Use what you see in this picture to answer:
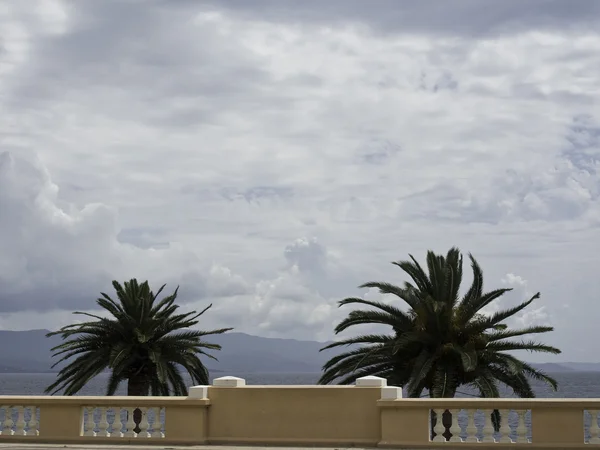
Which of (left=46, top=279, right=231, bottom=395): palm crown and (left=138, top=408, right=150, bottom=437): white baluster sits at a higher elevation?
(left=46, top=279, right=231, bottom=395): palm crown

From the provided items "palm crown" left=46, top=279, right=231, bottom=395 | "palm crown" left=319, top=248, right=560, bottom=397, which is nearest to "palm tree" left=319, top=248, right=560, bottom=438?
"palm crown" left=319, top=248, right=560, bottom=397

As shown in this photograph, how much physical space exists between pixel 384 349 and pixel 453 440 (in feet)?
28.8

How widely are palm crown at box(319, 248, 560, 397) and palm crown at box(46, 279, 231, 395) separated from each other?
528 cm

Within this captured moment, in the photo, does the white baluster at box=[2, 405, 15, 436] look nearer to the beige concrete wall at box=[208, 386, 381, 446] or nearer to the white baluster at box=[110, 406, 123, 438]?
the white baluster at box=[110, 406, 123, 438]

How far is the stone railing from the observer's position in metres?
15.1

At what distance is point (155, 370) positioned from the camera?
28.0 m

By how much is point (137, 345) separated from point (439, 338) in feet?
29.8

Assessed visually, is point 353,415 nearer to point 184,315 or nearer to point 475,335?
point 475,335

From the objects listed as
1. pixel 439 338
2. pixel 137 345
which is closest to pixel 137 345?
pixel 137 345

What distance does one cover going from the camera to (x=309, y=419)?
1612 cm

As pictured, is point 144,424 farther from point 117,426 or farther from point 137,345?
point 137,345

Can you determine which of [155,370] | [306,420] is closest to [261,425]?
[306,420]

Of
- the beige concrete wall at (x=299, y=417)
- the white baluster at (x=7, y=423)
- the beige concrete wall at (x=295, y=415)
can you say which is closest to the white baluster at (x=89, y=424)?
the beige concrete wall at (x=299, y=417)

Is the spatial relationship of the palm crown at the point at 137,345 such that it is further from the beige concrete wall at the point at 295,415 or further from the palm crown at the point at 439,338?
the beige concrete wall at the point at 295,415
